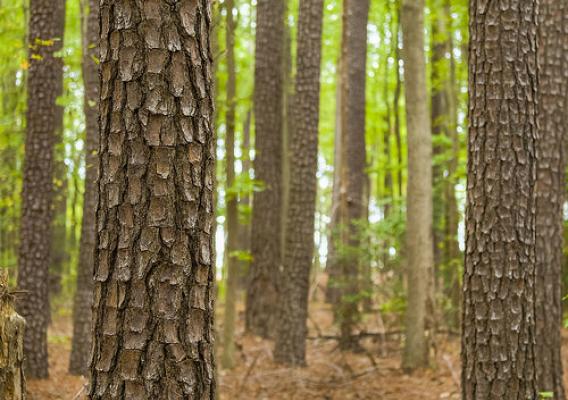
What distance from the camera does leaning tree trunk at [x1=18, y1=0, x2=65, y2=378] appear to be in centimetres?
1064

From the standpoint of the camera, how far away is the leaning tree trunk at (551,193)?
25.4 ft

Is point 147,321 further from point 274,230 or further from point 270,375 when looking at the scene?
point 274,230

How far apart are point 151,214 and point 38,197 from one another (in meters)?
7.75

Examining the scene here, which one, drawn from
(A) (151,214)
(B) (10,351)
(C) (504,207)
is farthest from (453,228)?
(A) (151,214)

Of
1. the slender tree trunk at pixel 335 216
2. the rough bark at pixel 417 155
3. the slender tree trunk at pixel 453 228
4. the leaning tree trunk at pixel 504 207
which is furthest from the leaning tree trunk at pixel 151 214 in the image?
the slender tree trunk at pixel 453 228

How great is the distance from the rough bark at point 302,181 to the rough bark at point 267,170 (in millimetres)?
2689

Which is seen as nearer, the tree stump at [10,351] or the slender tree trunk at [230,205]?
the tree stump at [10,351]

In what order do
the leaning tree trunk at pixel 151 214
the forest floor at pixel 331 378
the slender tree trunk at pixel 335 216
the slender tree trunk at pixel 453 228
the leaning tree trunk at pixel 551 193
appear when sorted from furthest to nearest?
the slender tree trunk at pixel 335 216 < the slender tree trunk at pixel 453 228 < the forest floor at pixel 331 378 < the leaning tree trunk at pixel 551 193 < the leaning tree trunk at pixel 151 214

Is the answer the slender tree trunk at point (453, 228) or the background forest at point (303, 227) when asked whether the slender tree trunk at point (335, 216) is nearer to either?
the background forest at point (303, 227)

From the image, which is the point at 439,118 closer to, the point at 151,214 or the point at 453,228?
the point at 453,228

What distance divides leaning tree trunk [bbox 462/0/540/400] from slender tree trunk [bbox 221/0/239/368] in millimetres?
4851

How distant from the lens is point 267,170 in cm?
1484

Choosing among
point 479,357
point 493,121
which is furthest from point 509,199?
point 479,357

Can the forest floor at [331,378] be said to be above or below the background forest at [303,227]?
below
